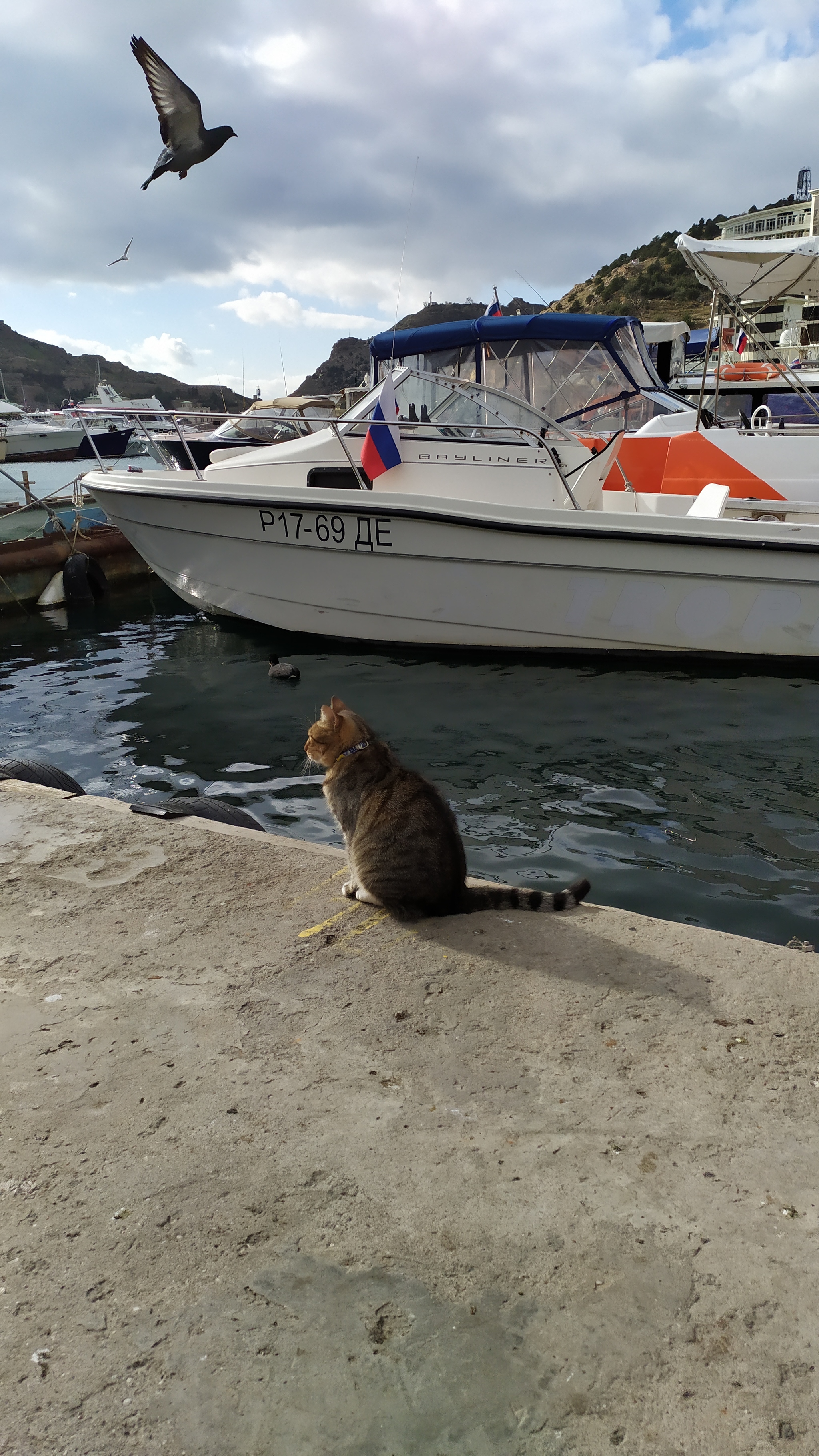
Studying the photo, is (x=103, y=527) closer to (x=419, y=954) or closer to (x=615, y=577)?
(x=615, y=577)

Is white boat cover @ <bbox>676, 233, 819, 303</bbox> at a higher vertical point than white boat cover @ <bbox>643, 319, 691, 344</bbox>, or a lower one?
lower

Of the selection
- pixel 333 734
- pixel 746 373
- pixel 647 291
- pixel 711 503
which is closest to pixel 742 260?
pixel 711 503

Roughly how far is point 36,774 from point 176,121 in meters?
5.31

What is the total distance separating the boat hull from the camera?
6879mm

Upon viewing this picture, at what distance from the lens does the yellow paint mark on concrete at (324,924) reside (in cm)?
287

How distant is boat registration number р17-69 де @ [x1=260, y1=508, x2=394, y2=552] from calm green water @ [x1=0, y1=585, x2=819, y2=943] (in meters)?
1.04

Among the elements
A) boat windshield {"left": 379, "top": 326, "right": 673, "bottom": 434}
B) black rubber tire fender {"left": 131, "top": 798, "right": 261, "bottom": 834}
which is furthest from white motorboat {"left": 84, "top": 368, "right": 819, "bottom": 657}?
black rubber tire fender {"left": 131, "top": 798, "right": 261, "bottom": 834}

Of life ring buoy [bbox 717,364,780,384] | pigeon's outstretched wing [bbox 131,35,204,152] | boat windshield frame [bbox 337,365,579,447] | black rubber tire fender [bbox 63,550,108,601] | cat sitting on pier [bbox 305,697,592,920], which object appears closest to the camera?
cat sitting on pier [bbox 305,697,592,920]

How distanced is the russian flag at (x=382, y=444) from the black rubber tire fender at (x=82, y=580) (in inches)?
231

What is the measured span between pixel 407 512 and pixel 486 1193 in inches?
234

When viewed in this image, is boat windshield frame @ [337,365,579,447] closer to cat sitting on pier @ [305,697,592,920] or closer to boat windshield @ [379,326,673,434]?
boat windshield @ [379,326,673,434]

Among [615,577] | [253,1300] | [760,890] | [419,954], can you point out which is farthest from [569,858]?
[615,577]

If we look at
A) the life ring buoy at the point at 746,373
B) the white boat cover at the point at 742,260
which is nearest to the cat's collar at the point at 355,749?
the white boat cover at the point at 742,260

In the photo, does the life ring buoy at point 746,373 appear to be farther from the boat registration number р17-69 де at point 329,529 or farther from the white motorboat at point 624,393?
the boat registration number р17-69 де at point 329,529
